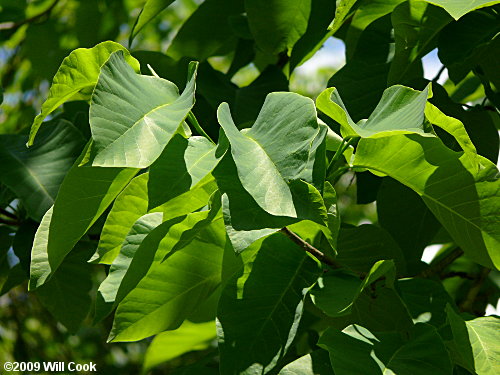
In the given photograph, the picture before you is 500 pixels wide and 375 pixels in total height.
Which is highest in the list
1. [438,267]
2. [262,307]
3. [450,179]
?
[450,179]

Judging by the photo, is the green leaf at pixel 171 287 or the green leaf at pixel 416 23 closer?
the green leaf at pixel 171 287

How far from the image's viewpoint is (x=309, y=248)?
1.83 ft

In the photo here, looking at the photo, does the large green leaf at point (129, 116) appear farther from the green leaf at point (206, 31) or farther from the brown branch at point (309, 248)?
the green leaf at point (206, 31)

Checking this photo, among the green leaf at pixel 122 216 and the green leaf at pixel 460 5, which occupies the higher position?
the green leaf at pixel 460 5

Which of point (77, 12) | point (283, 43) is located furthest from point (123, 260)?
point (77, 12)

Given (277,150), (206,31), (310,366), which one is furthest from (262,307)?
(206,31)

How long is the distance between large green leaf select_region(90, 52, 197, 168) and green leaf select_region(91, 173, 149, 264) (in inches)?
2.2

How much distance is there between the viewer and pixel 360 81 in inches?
→ 31.0

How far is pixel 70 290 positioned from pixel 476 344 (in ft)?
1.94

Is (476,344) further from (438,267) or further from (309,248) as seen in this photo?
(438,267)

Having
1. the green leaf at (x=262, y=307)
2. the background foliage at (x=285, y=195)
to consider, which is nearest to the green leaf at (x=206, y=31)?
the background foliage at (x=285, y=195)

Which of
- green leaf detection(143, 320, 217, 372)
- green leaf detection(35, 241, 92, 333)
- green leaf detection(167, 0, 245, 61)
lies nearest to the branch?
green leaf detection(167, 0, 245, 61)

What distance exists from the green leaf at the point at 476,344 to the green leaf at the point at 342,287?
63 mm

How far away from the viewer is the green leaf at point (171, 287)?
0.54m
